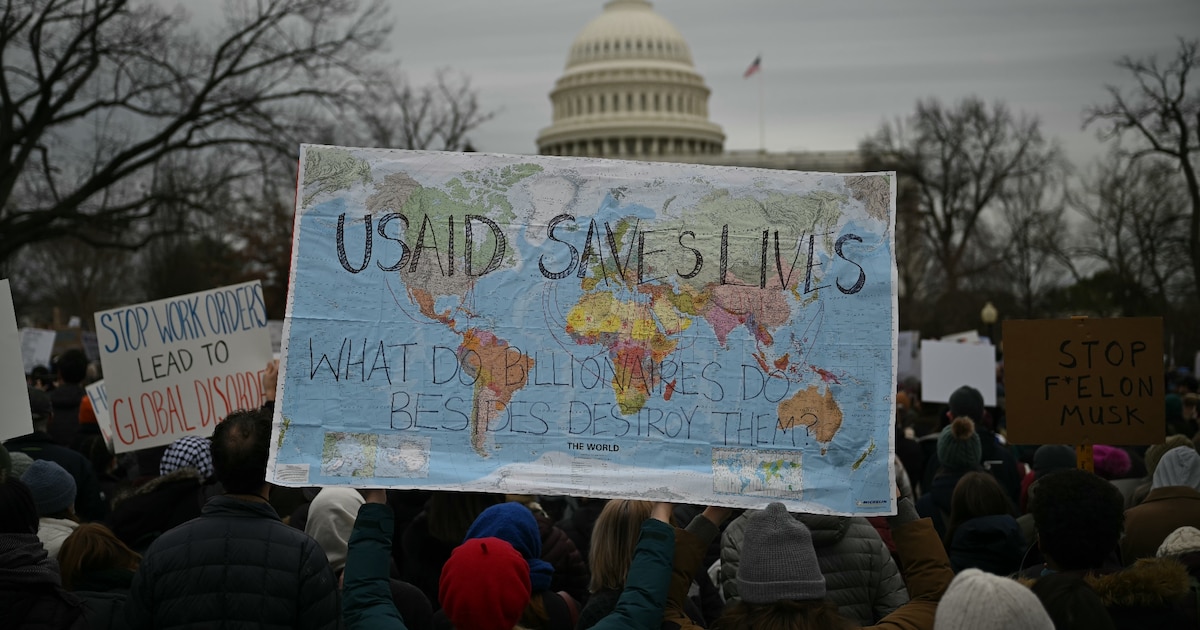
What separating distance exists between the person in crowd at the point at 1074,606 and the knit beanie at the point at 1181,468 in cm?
237

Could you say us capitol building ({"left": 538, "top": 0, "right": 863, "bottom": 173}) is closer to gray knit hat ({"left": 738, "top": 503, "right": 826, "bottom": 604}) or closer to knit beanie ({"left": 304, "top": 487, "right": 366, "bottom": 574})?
knit beanie ({"left": 304, "top": 487, "right": 366, "bottom": 574})

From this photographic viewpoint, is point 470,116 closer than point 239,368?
No

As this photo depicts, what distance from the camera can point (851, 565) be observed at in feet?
14.9

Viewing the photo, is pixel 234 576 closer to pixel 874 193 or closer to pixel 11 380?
pixel 874 193

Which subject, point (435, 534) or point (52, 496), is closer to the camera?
point (52, 496)

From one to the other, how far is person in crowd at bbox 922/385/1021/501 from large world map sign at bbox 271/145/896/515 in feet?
14.2

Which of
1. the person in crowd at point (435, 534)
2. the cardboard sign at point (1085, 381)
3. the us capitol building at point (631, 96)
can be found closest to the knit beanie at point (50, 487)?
the person in crowd at point (435, 534)

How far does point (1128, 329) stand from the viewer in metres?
6.12

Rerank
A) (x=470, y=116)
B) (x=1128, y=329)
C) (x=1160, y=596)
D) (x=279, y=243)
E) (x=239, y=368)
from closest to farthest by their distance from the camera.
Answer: (x=1160, y=596) → (x=1128, y=329) → (x=239, y=368) → (x=470, y=116) → (x=279, y=243)

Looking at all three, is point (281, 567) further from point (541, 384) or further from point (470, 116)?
point (470, 116)

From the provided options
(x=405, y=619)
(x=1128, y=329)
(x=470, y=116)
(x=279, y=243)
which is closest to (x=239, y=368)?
(x=405, y=619)

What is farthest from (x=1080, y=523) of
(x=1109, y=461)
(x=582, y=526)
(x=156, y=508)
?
(x=1109, y=461)

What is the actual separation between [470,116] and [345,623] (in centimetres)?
3990

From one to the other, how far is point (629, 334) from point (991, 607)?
1.65 m
